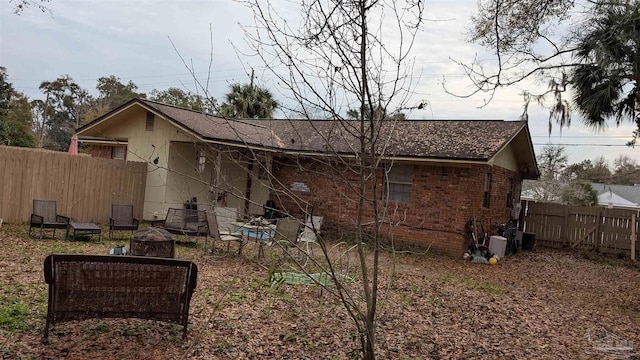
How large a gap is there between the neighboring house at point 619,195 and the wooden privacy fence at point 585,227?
23825 mm

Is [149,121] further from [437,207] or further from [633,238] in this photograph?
[633,238]

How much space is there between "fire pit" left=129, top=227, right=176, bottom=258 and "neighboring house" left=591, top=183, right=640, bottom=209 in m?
37.5

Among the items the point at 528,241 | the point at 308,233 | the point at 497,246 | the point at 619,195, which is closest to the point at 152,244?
the point at 308,233

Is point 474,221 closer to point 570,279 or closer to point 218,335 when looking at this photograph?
point 570,279

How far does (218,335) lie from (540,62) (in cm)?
612

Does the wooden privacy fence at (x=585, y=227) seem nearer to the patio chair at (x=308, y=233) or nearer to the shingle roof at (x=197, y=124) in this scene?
the patio chair at (x=308, y=233)

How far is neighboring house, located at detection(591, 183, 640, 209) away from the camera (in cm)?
3731

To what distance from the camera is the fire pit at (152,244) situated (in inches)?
279

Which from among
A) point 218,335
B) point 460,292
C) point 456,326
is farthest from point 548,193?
point 218,335

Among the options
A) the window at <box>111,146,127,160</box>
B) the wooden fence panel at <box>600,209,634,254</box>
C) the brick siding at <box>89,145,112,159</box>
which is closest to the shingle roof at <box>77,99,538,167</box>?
the window at <box>111,146,127,160</box>

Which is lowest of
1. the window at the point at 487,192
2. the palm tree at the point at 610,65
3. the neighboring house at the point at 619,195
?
the window at the point at 487,192

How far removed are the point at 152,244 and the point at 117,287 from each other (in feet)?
9.02

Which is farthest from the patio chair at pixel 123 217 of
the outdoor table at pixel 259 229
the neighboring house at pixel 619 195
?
the neighboring house at pixel 619 195

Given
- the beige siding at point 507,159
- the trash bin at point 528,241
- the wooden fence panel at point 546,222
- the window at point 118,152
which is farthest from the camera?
the window at point 118,152
